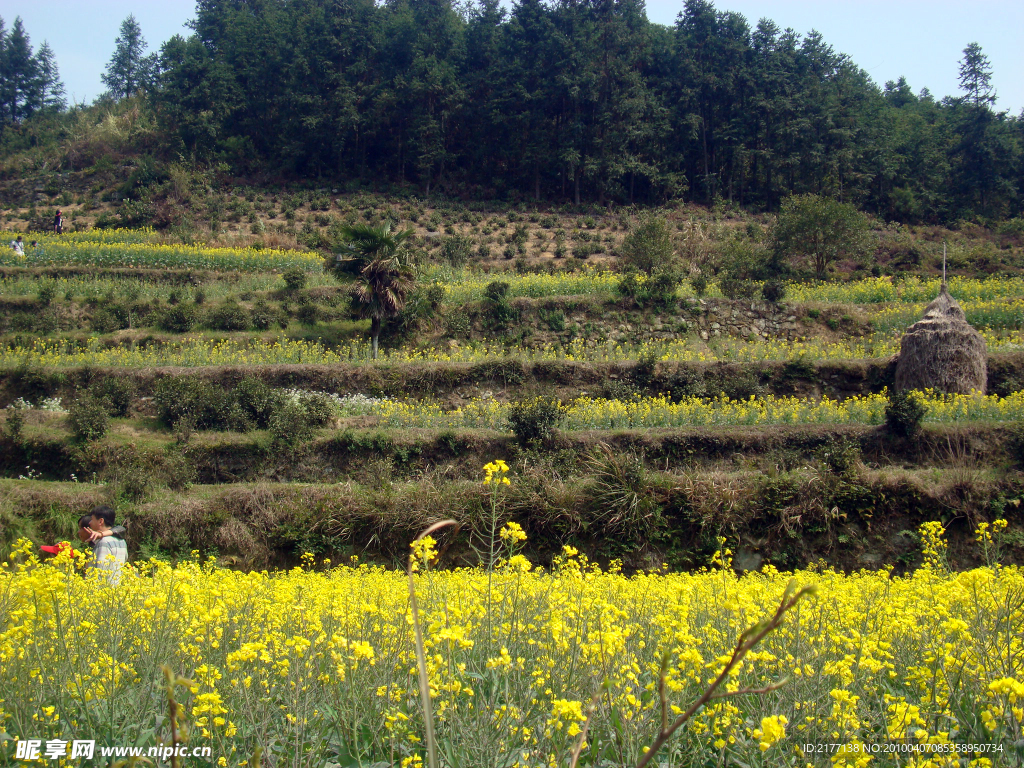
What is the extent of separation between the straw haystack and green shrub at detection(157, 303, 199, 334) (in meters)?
18.4

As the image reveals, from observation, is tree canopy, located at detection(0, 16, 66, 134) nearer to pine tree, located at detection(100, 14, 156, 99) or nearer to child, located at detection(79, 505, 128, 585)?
pine tree, located at detection(100, 14, 156, 99)

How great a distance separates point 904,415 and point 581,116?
3413 centimetres

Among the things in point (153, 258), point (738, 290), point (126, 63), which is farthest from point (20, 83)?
point (738, 290)

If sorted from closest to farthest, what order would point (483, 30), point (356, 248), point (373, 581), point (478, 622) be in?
point (478, 622) → point (373, 581) → point (356, 248) → point (483, 30)

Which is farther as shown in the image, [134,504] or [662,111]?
[662,111]

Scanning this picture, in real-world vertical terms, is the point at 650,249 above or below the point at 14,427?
above

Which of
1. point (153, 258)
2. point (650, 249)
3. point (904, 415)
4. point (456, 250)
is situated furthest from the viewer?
point (456, 250)

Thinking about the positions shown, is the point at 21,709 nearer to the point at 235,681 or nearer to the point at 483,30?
the point at 235,681

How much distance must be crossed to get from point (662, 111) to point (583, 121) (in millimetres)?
5181

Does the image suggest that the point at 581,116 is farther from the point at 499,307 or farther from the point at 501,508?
the point at 501,508

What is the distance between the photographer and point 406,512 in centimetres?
1004

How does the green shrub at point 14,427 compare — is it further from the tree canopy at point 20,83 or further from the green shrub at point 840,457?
the tree canopy at point 20,83

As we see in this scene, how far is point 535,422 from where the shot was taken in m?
11.6

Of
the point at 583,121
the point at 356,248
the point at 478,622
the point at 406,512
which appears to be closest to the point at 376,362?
the point at 356,248
